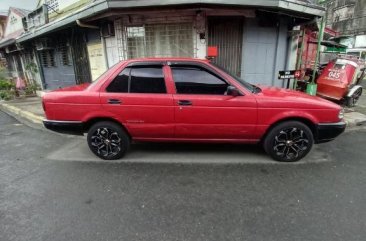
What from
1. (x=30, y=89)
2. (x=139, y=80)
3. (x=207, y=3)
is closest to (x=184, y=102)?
(x=139, y=80)

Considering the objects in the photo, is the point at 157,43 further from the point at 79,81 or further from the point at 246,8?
the point at 79,81

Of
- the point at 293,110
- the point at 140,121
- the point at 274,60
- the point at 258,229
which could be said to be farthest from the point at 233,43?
the point at 258,229

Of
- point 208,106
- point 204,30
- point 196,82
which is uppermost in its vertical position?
point 204,30

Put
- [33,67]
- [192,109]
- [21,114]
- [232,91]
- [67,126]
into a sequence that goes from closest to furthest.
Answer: [232,91], [192,109], [67,126], [21,114], [33,67]

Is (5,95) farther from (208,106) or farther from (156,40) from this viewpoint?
(208,106)

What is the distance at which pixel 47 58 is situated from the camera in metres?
12.1

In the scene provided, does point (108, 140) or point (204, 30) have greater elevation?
point (204, 30)

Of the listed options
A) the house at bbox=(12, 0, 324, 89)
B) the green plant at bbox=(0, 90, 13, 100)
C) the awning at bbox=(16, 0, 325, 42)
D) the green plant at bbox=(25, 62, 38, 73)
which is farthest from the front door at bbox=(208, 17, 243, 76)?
the green plant at bbox=(25, 62, 38, 73)

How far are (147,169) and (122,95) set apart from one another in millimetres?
1281

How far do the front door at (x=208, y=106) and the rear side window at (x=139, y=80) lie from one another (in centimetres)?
28

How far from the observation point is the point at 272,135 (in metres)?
4.02

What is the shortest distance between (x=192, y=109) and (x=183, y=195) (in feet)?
4.53

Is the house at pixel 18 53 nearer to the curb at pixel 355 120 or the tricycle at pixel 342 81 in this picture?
the tricycle at pixel 342 81

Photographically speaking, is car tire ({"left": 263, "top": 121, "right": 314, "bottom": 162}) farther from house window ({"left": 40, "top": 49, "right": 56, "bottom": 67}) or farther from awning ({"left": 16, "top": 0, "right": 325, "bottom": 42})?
house window ({"left": 40, "top": 49, "right": 56, "bottom": 67})
